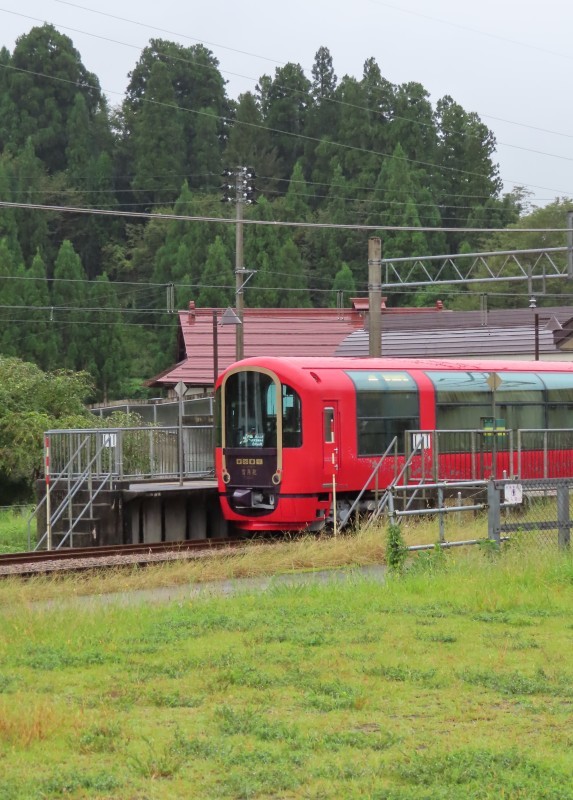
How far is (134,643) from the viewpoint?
10750mm

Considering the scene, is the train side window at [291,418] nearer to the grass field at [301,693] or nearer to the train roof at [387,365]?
the train roof at [387,365]

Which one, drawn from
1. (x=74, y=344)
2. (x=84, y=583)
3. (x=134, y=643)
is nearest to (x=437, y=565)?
(x=84, y=583)

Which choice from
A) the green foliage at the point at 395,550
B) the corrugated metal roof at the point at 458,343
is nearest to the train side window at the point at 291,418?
the green foliage at the point at 395,550

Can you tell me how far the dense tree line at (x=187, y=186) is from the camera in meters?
72.5

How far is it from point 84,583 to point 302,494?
894 cm

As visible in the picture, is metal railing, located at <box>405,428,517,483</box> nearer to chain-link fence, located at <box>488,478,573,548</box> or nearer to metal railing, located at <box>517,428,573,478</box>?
metal railing, located at <box>517,428,573,478</box>

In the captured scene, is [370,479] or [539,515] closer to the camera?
[539,515]

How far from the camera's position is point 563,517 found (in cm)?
1600

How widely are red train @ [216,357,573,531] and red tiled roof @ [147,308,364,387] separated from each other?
93.0 feet

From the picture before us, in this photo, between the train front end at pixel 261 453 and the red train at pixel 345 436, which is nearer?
the train front end at pixel 261 453

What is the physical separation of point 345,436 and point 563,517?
Result: 8.85 meters

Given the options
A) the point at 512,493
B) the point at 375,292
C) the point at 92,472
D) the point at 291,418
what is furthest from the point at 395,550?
the point at 375,292

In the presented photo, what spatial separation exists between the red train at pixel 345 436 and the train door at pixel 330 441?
0.02 metres

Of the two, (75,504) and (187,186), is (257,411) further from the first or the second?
(187,186)
